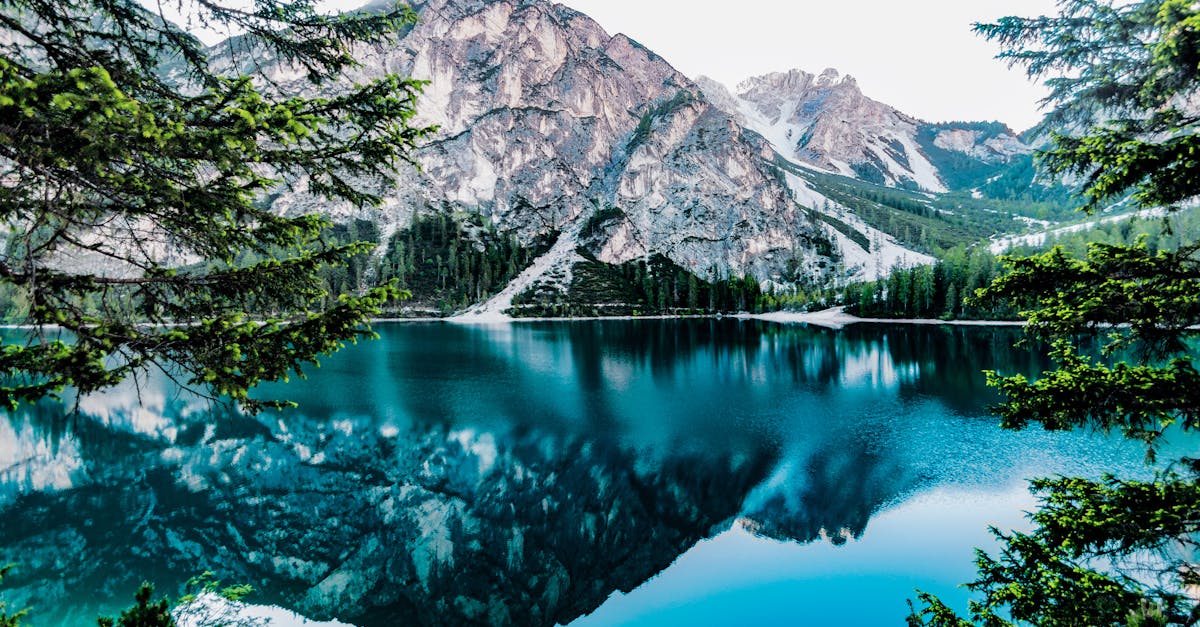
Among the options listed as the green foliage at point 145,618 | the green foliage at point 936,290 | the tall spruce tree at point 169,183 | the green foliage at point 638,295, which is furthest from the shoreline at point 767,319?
the green foliage at point 145,618

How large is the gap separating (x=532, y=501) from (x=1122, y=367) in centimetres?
2010

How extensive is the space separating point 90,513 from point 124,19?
24.7 meters

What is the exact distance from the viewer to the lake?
16062mm

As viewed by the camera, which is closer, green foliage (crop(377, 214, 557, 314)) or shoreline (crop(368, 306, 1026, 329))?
shoreline (crop(368, 306, 1026, 329))

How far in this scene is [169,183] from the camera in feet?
15.2

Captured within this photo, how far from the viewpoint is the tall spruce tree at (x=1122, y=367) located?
5359 millimetres

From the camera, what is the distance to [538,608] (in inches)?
615

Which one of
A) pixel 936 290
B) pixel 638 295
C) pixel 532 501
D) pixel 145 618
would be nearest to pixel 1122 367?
pixel 145 618

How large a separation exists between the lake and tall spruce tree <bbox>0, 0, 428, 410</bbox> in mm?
1532

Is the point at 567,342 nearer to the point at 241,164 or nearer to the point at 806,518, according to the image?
the point at 806,518

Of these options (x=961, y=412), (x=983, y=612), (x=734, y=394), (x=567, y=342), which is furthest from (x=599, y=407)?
(x=567, y=342)

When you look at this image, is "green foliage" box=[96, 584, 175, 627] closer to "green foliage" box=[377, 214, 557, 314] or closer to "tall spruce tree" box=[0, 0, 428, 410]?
"tall spruce tree" box=[0, 0, 428, 410]

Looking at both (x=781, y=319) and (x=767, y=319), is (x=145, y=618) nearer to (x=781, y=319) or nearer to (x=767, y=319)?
(x=767, y=319)

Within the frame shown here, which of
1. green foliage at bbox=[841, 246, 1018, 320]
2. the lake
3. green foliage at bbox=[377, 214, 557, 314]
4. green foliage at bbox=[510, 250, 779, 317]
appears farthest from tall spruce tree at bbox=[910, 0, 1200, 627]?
green foliage at bbox=[377, 214, 557, 314]
